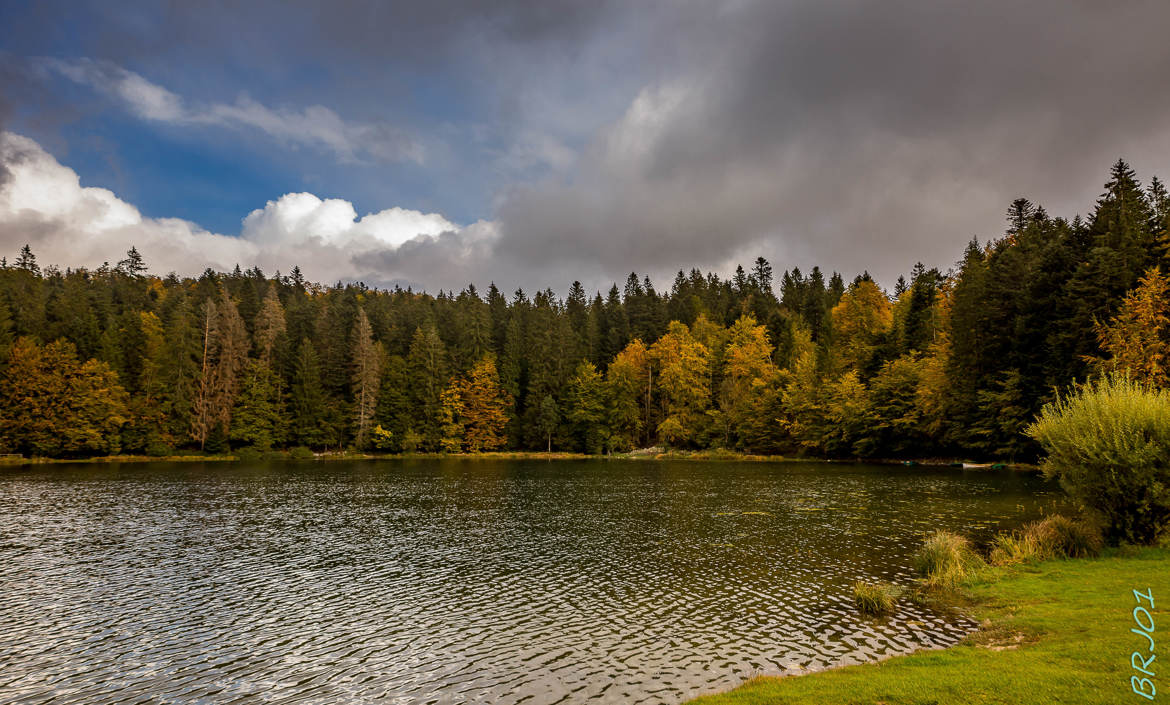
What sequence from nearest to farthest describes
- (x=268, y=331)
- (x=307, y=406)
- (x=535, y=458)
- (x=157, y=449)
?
(x=157, y=449)
(x=535, y=458)
(x=307, y=406)
(x=268, y=331)

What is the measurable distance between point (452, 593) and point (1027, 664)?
622 inches

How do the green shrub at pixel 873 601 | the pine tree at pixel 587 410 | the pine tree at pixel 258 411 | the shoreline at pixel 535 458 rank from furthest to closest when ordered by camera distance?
the pine tree at pixel 587 410 → the pine tree at pixel 258 411 → the shoreline at pixel 535 458 → the green shrub at pixel 873 601

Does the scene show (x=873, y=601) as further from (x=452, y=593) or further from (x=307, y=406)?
(x=307, y=406)

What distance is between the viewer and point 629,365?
113 metres

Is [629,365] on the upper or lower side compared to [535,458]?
upper

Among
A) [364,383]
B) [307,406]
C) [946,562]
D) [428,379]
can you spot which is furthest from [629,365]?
[946,562]

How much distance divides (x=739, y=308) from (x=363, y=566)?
398 ft

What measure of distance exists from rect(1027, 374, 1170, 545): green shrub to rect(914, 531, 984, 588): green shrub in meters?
4.71

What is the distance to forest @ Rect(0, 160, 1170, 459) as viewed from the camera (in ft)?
194

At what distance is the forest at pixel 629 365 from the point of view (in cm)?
5912

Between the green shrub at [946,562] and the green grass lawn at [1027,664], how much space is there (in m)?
2.20

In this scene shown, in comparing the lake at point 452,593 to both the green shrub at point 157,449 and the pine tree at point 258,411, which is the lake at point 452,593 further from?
the pine tree at point 258,411

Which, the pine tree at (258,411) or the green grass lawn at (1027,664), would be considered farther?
the pine tree at (258,411)

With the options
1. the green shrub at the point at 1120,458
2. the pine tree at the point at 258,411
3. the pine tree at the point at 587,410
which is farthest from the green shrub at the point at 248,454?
the green shrub at the point at 1120,458
